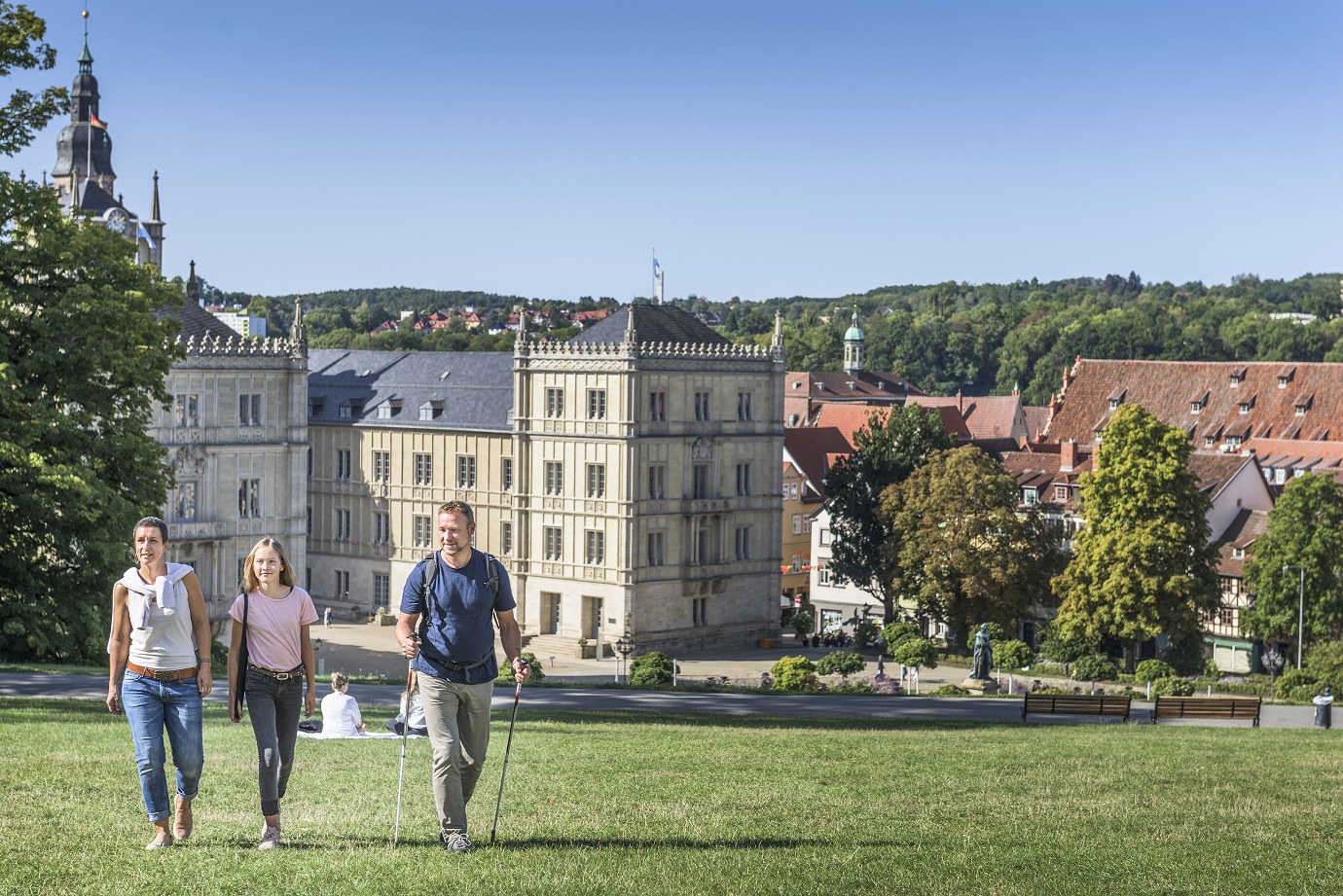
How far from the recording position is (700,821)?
18.2 m

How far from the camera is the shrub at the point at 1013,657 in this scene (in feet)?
240

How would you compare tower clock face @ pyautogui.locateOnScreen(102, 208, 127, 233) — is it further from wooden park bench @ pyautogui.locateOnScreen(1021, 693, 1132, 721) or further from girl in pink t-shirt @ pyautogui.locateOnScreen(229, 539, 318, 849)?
girl in pink t-shirt @ pyautogui.locateOnScreen(229, 539, 318, 849)

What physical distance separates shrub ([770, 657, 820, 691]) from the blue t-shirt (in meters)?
46.7

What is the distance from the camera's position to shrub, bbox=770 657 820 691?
206 ft

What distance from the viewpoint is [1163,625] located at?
72000mm

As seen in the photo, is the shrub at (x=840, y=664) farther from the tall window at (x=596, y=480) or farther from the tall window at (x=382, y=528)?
the tall window at (x=382, y=528)

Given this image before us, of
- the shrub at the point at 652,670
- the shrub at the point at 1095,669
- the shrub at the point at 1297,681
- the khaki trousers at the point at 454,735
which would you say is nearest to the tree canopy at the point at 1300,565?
the shrub at the point at 1297,681

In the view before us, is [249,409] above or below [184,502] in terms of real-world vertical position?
above

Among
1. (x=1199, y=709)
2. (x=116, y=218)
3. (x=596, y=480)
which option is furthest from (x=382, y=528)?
(x=1199, y=709)

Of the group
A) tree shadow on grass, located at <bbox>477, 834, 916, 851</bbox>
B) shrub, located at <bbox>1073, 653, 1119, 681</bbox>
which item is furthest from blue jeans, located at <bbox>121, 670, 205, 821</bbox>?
shrub, located at <bbox>1073, 653, 1119, 681</bbox>

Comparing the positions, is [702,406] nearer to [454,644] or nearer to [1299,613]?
[1299,613]

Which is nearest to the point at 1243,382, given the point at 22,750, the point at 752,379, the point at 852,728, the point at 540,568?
the point at 752,379

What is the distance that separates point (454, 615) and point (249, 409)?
6213cm

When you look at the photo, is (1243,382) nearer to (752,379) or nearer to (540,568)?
(752,379)
